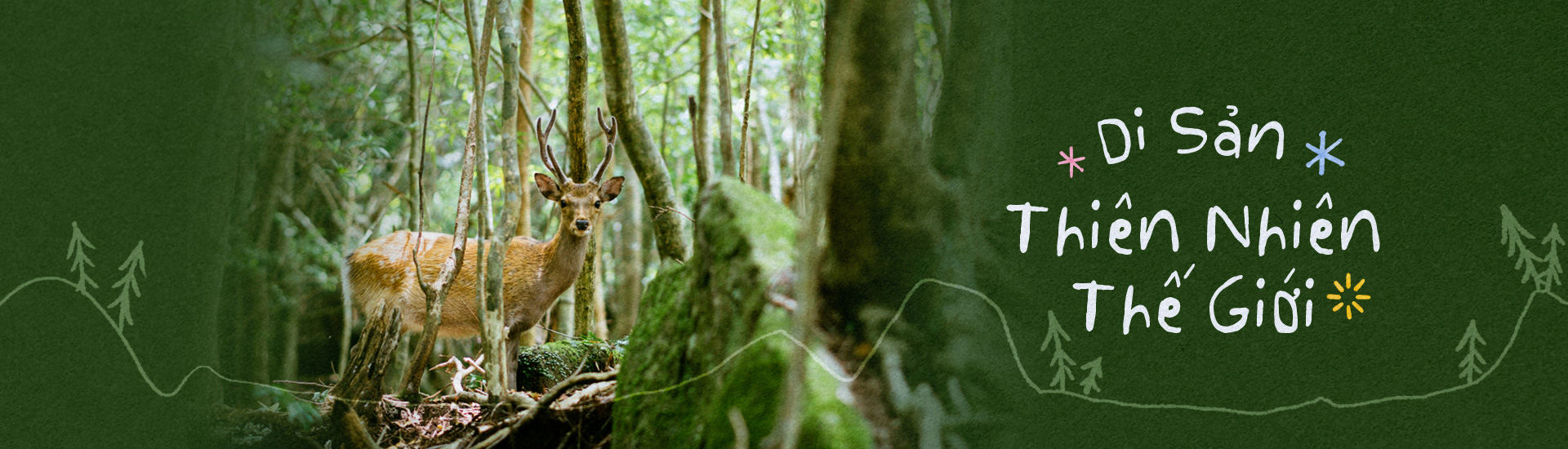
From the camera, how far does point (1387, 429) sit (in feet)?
7.95

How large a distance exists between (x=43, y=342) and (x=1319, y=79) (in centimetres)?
385

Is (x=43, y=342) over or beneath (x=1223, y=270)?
beneath

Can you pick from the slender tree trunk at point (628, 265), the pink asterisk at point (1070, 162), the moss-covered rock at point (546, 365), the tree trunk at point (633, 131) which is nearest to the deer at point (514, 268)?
the moss-covered rock at point (546, 365)

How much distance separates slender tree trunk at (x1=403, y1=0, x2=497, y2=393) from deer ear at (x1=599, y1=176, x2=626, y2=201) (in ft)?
3.38

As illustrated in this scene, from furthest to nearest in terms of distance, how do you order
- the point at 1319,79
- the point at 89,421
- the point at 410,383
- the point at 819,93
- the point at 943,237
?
the point at 410,383
the point at 89,421
the point at 1319,79
the point at 819,93
the point at 943,237

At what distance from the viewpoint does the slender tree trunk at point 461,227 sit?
11.3 ft

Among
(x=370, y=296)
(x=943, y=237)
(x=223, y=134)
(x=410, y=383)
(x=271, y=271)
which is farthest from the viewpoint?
(x=271, y=271)

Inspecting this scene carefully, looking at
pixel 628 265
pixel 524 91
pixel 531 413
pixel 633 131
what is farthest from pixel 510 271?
pixel 628 265

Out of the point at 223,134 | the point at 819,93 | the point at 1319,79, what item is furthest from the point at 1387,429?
the point at 223,134

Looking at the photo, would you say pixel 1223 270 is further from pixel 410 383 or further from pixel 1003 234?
pixel 410 383

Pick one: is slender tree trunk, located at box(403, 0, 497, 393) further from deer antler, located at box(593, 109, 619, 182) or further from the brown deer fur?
the brown deer fur

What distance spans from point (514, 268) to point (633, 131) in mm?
1147

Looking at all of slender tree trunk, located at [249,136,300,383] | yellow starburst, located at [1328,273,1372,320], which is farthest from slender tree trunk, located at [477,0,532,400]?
slender tree trunk, located at [249,136,300,383]

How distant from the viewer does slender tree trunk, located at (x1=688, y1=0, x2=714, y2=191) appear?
424cm
